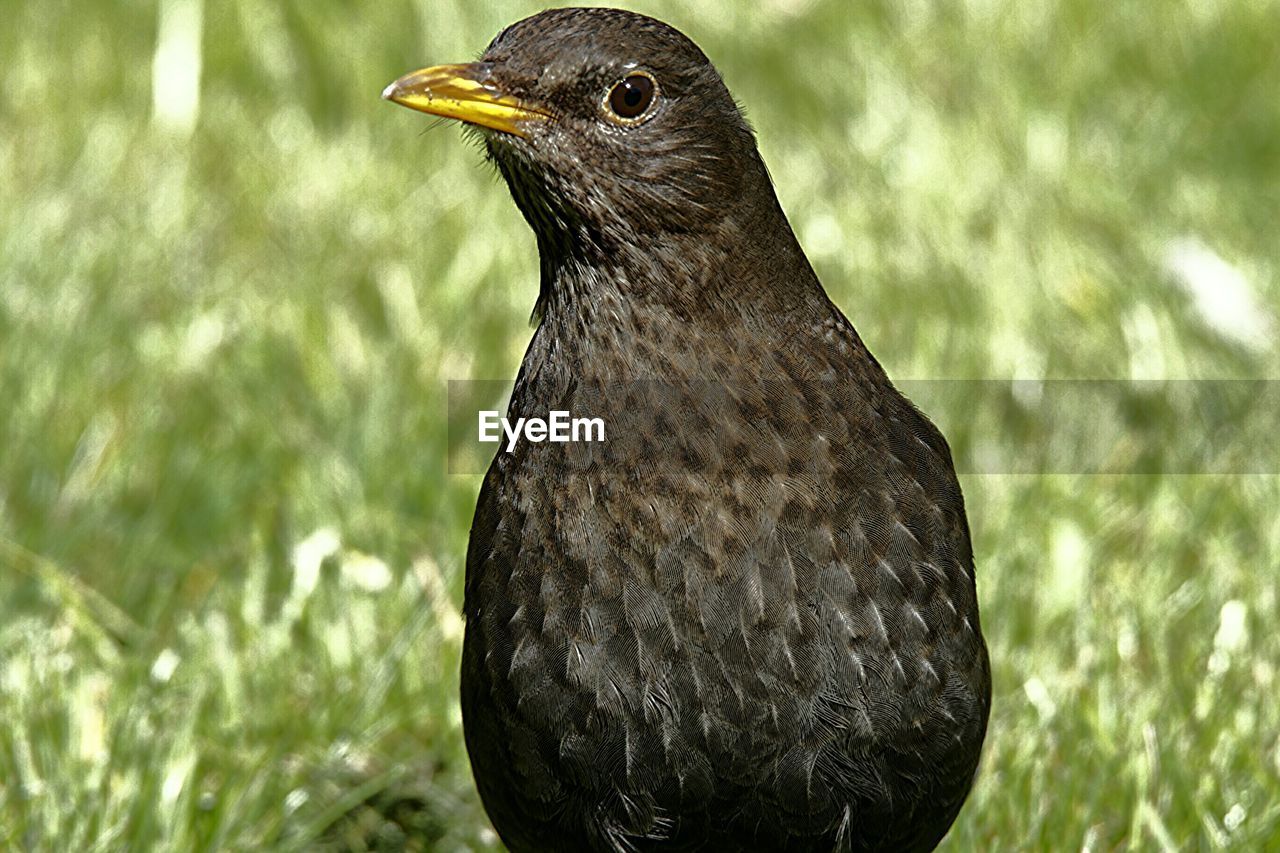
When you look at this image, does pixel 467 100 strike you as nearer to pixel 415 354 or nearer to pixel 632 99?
pixel 632 99

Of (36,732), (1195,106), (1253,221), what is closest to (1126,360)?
(1253,221)

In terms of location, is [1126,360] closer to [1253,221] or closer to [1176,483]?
[1176,483]

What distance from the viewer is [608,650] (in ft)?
9.32

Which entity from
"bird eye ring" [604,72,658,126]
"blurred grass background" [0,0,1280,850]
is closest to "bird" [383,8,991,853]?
"bird eye ring" [604,72,658,126]

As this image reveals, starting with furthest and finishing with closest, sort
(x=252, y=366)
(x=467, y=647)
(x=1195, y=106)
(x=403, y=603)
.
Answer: (x=1195, y=106)
(x=252, y=366)
(x=403, y=603)
(x=467, y=647)

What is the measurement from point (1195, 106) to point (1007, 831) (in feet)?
14.0

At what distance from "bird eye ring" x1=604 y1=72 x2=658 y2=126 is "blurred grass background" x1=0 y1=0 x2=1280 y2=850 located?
136cm

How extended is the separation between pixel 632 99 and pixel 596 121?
0.06m

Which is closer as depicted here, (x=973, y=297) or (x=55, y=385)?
(x=55, y=385)

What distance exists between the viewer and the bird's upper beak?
117 inches

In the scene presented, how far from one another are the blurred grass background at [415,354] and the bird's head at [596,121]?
125 centimetres

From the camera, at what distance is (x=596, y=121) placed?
3012 millimetres

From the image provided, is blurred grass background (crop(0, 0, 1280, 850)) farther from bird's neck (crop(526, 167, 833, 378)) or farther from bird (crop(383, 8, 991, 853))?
bird's neck (crop(526, 167, 833, 378))

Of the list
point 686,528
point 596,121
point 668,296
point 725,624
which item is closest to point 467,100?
point 596,121
